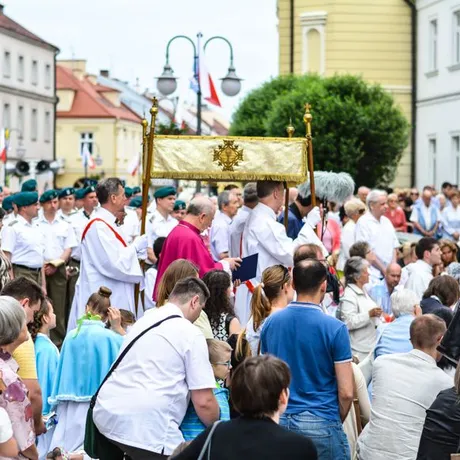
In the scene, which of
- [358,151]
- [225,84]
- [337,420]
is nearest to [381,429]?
[337,420]

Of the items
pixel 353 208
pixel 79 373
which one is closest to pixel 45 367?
pixel 79 373

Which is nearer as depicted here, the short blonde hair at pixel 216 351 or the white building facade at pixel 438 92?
the short blonde hair at pixel 216 351

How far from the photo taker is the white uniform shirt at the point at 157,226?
1611 centimetres

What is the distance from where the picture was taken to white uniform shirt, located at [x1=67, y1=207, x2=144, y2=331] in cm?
1183

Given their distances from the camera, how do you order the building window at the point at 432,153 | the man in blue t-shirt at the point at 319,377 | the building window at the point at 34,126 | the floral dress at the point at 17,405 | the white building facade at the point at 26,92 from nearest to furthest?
the floral dress at the point at 17,405
the man in blue t-shirt at the point at 319,377
the building window at the point at 432,153
the white building facade at the point at 26,92
the building window at the point at 34,126

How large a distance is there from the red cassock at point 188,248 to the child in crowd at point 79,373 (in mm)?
2336

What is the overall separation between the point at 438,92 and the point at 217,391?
107 feet

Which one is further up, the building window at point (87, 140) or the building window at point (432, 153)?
the building window at point (87, 140)

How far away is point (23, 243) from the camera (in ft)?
47.9

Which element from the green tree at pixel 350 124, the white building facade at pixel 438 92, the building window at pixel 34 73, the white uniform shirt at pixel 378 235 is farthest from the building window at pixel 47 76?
the white uniform shirt at pixel 378 235

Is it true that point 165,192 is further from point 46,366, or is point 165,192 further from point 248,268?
point 46,366

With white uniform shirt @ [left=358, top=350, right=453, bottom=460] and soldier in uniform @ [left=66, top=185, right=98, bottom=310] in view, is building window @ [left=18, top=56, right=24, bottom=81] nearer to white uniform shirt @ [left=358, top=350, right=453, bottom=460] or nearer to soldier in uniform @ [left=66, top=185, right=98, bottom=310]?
soldier in uniform @ [left=66, top=185, right=98, bottom=310]

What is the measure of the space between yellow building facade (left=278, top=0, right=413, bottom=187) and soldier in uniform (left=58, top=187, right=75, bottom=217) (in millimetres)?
25566

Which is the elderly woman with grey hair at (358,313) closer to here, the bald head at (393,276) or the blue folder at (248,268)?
the blue folder at (248,268)
